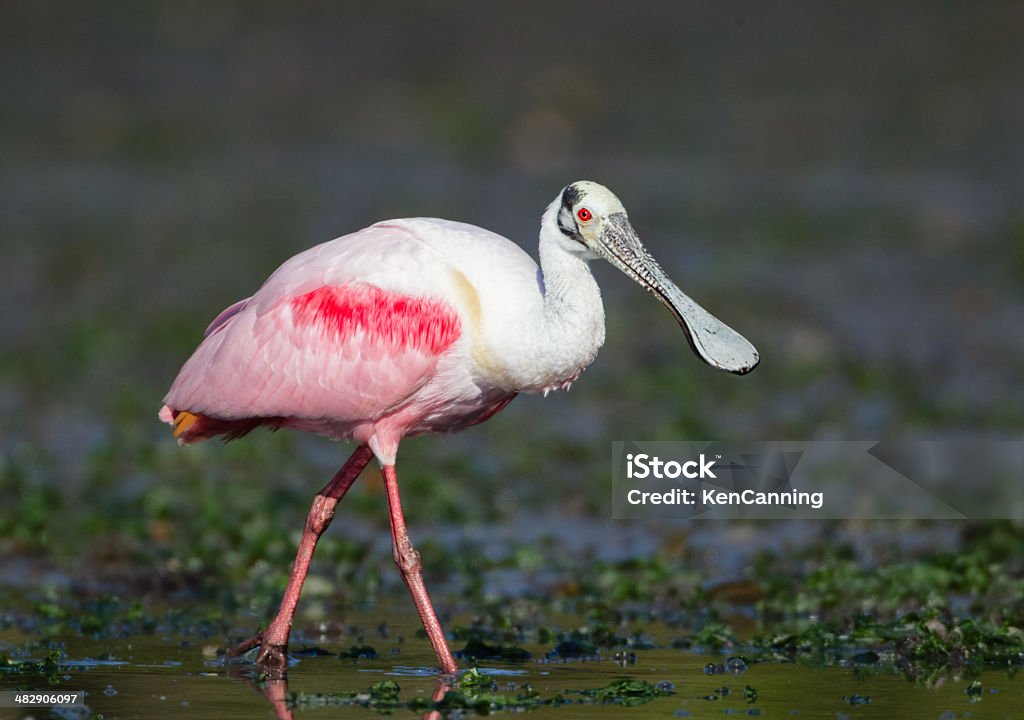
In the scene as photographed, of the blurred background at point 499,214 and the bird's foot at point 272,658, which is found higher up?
the blurred background at point 499,214

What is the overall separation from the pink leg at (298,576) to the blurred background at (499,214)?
4.29ft

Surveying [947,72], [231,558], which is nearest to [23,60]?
[947,72]

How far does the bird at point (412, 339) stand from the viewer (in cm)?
830

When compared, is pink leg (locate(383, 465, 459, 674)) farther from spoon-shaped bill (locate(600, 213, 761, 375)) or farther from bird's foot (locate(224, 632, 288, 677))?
spoon-shaped bill (locate(600, 213, 761, 375))

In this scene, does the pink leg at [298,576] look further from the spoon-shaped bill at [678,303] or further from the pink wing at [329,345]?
the spoon-shaped bill at [678,303]

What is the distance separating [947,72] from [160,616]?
18.0 meters

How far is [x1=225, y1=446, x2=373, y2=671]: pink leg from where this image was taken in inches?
331

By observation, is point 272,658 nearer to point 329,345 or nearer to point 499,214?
point 329,345

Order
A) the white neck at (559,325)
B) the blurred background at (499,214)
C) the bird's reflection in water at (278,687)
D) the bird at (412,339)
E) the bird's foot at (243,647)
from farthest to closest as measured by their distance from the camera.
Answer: the blurred background at (499,214) < the bird's foot at (243,647) < the bird at (412,339) < the white neck at (559,325) < the bird's reflection in water at (278,687)

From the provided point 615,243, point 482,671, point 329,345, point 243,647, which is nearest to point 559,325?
point 615,243

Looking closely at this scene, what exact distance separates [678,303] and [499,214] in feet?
38.7

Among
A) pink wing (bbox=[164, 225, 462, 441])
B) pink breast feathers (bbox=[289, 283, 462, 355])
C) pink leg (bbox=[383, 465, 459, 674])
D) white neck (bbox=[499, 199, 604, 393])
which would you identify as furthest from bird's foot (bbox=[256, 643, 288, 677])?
white neck (bbox=[499, 199, 604, 393])

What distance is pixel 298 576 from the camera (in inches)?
347

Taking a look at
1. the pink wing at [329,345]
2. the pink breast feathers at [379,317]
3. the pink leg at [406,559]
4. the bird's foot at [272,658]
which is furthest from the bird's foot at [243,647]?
the pink breast feathers at [379,317]
